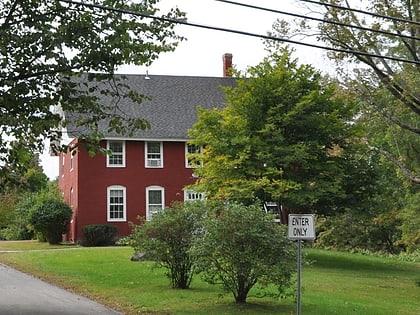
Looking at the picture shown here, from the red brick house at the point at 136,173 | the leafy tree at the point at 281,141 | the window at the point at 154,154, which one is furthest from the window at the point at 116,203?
the leafy tree at the point at 281,141

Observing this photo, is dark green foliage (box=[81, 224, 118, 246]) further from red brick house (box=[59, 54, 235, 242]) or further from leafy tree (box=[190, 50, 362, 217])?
leafy tree (box=[190, 50, 362, 217])

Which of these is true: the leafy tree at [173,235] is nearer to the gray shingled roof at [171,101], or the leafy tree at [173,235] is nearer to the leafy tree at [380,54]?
the leafy tree at [380,54]

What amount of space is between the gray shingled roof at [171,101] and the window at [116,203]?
318 cm

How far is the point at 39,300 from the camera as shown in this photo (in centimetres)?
1525

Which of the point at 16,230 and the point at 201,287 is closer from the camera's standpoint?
the point at 201,287

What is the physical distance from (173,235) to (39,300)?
11.5 ft

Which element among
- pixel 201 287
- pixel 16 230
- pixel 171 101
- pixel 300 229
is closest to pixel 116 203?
pixel 171 101

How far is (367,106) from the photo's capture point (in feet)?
78.8

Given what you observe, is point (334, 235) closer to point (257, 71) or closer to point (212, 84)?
point (212, 84)

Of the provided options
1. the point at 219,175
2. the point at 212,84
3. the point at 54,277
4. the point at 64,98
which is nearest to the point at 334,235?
the point at 212,84

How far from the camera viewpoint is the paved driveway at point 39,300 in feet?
44.5

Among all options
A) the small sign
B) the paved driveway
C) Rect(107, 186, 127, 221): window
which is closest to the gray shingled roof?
Rect(107, 186, 127, 221): window

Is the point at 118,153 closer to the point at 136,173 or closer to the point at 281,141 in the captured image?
the point at 136,173

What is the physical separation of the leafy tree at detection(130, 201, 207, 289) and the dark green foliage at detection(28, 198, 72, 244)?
20.8 metres
